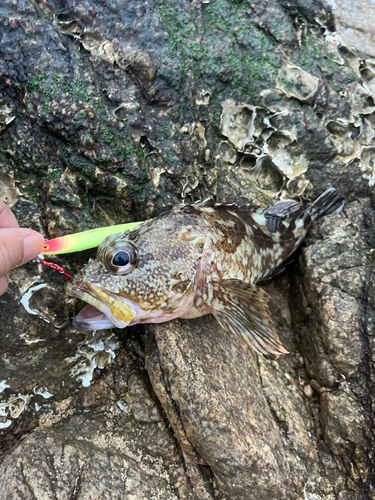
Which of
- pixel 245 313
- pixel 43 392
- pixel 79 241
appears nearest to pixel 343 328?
pixel 245 313

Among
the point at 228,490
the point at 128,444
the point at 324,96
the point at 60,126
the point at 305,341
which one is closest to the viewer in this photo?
the point at 228,490

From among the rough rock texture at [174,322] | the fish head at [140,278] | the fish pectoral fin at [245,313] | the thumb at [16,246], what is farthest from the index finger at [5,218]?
the fish pectoral fin at [245,313]

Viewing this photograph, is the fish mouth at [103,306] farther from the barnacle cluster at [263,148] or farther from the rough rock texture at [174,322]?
the barnacle cluster at [263,148]

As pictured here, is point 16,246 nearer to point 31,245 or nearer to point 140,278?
point 31,245

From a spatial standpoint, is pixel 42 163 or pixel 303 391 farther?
pixel 303 391

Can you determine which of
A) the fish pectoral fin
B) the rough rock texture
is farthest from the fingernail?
the fish pectoral fin

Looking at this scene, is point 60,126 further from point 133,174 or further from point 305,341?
point 305,341

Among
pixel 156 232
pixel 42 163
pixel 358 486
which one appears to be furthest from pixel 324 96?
pixel 358 486
